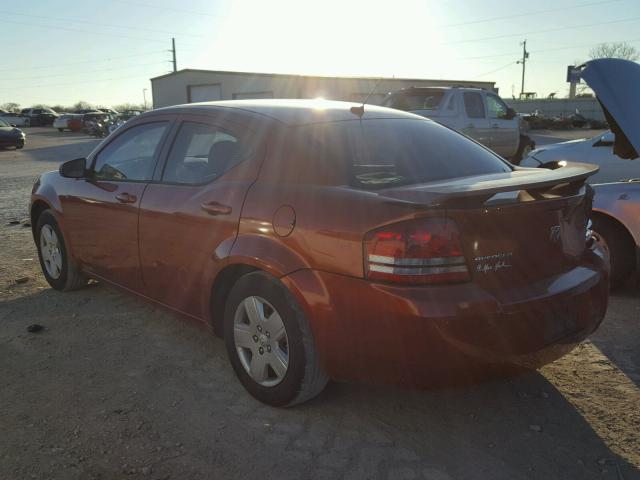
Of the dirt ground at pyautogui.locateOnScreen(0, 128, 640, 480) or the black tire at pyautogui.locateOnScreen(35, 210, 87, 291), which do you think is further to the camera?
the black tire at pyautogui.locateOnScreen(35, 210, 87, 291)

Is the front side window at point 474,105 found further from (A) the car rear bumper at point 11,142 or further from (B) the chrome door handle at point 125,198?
(A) the car rear bumper at point 11,142

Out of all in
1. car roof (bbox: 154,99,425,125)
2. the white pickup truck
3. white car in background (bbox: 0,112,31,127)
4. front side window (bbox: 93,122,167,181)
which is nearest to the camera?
car roof (bbox: 154,99,425,125)

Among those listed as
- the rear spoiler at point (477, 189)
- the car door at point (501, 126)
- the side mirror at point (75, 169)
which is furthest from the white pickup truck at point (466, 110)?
the rear spoiler at point (477, 189)

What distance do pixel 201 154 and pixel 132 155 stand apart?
868mm

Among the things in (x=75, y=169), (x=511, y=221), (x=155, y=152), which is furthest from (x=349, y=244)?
(x=75, y=169)

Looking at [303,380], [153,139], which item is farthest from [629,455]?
[153,139]

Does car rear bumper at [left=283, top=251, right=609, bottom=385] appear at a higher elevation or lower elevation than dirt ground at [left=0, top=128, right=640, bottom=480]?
higher

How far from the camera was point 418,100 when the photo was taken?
11906 millimetres

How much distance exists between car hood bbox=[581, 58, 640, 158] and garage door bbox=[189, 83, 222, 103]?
116 feet

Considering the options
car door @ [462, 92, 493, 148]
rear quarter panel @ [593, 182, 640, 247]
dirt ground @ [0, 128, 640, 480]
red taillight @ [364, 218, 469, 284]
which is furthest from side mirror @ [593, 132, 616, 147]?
red taillight @ [364, 218, 469, 284]

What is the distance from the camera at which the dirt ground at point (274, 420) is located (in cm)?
256

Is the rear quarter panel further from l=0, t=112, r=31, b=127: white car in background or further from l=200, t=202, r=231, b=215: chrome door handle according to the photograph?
l=0, t=112, r=31, b=127: white car in background

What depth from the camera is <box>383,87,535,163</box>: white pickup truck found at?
38.4 feet

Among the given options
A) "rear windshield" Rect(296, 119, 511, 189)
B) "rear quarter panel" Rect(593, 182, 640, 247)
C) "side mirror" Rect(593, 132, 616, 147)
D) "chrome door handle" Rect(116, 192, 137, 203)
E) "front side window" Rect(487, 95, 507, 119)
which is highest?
"front side window" Rect(487, 95, 507, 119)
